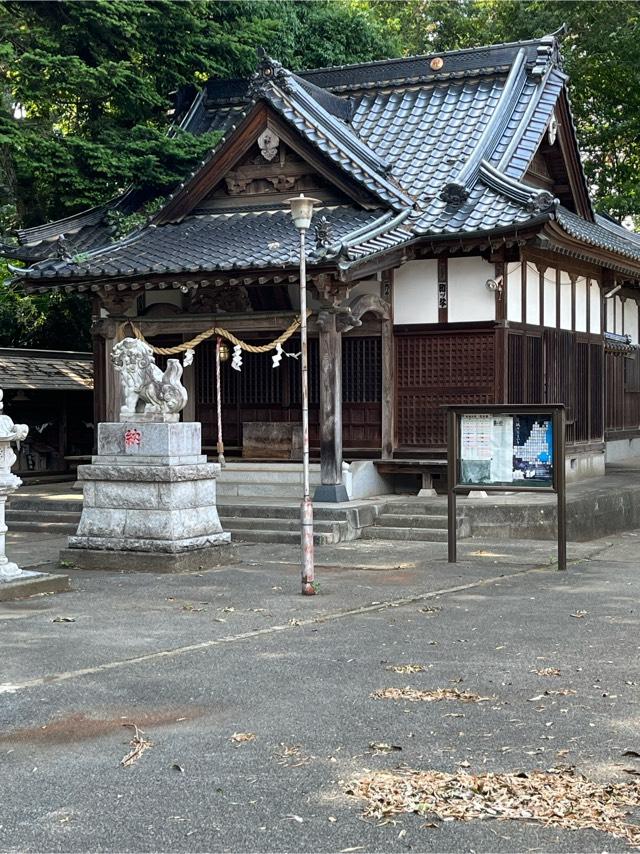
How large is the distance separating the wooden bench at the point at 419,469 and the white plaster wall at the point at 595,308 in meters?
5.70

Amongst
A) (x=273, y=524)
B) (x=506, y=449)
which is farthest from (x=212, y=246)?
(x=506, y=449)

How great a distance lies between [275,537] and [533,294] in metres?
6.97

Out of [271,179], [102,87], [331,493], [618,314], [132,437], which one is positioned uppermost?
[102,87]

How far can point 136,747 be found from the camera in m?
6.75

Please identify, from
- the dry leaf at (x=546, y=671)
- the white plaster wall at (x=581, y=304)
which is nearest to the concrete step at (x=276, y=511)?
the white plaster wall at (x=581, y=304)

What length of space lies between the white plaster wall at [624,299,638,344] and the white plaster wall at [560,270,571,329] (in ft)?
19.2

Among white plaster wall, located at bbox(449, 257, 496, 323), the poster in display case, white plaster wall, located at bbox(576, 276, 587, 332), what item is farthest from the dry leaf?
white plaster wall, located at bbox(576, 276, 587, 332)

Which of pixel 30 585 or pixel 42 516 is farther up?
pixel 42 516

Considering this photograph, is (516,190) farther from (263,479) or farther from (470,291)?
(263,479)

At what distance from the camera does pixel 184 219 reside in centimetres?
2122

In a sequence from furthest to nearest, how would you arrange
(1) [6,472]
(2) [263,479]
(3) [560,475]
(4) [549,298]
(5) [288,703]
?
1. (4) [549,298]
2. (2) [263,479]
3. (3) [560,475]
4. (1) [6,472]
5. (5) [288,703]

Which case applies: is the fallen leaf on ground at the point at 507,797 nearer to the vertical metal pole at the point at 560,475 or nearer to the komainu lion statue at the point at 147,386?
the vertical metal pole at the point at 560,475

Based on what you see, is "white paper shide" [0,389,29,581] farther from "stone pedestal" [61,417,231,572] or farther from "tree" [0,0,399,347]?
"tree" [0,0,399,347]

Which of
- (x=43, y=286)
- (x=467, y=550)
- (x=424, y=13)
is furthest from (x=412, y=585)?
(x=424, y=13)
